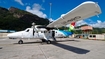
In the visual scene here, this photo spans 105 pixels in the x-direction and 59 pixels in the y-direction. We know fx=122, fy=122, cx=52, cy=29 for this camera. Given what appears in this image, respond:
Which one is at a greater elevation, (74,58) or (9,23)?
(9,23)

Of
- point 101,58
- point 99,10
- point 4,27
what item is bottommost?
point 101,58

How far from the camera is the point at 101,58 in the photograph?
7.53 m

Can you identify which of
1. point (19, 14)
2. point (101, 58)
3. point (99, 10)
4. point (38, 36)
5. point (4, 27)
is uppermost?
point (19, 14)

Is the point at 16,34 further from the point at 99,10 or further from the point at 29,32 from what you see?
the point at 99,10

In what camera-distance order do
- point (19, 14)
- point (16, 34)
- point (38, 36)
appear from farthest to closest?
point (19, 14) < point (38, 36) < point (16, 34)

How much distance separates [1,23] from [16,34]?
84471 millimetres

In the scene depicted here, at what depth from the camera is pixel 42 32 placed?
1870cm

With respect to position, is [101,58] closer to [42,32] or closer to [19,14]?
[42,32]

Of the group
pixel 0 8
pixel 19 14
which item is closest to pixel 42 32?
pixel 19 14

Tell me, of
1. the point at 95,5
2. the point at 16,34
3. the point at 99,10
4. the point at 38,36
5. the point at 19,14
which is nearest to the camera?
the point at 95,5

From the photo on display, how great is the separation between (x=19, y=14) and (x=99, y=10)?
14616 cm

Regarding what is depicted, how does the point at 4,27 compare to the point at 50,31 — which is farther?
the point at 4,27

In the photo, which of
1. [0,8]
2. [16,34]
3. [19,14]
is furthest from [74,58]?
[0,8]

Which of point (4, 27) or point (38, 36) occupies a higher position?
point (4, 27)
